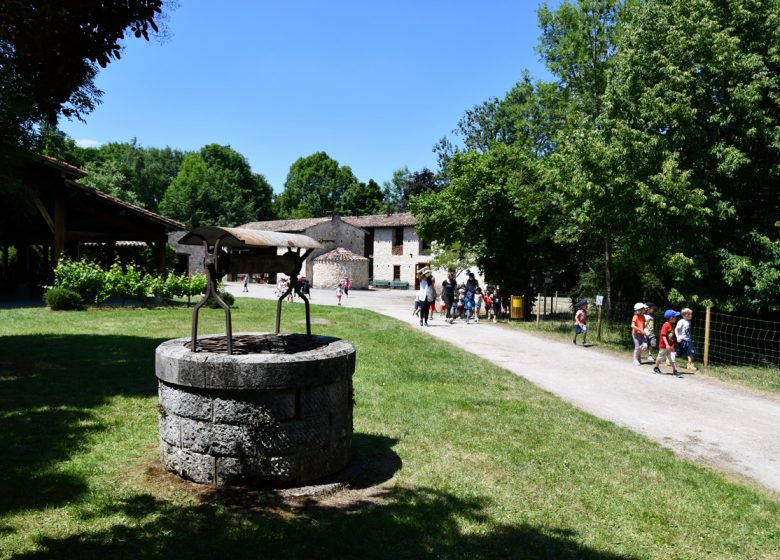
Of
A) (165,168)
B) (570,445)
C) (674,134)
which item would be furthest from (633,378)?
(165,168)

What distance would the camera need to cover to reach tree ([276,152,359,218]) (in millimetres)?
75562

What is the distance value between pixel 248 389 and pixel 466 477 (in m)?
2.20

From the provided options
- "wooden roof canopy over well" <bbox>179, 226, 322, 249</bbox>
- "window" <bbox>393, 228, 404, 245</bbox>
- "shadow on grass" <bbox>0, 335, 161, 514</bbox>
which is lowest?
"shadow on grass" <bbox>0, 335, 161, 514</bbox>

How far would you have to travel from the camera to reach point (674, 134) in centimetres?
1362

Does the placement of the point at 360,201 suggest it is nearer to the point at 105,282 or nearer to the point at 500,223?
the point at 500,223

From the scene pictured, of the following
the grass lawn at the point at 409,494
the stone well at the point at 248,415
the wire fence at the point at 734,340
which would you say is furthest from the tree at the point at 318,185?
the stone well at the point at 248,415

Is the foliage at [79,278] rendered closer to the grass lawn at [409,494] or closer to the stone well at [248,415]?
the grass lawn at [409,494]

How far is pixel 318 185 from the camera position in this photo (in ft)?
250

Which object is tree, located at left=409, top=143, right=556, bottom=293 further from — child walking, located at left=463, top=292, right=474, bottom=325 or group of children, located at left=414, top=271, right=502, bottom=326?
child walking, located at left=463, top=292, right=474, bottom=325

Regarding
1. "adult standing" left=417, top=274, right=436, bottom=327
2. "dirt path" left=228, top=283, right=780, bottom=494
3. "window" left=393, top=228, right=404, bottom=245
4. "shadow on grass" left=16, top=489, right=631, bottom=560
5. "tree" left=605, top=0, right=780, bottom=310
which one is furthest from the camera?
"window" left=393, top=228, right=404, bottom=245

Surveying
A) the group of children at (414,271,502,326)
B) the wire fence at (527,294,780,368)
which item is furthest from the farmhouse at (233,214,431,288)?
the wire fence at (527,294,780,368)

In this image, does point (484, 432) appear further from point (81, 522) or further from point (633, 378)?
point (633, 378)

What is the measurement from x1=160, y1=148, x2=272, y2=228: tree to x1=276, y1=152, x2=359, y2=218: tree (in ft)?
13.9

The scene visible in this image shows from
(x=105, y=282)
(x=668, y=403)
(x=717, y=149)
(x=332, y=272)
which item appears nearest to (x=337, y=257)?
(x=332, y=272)
